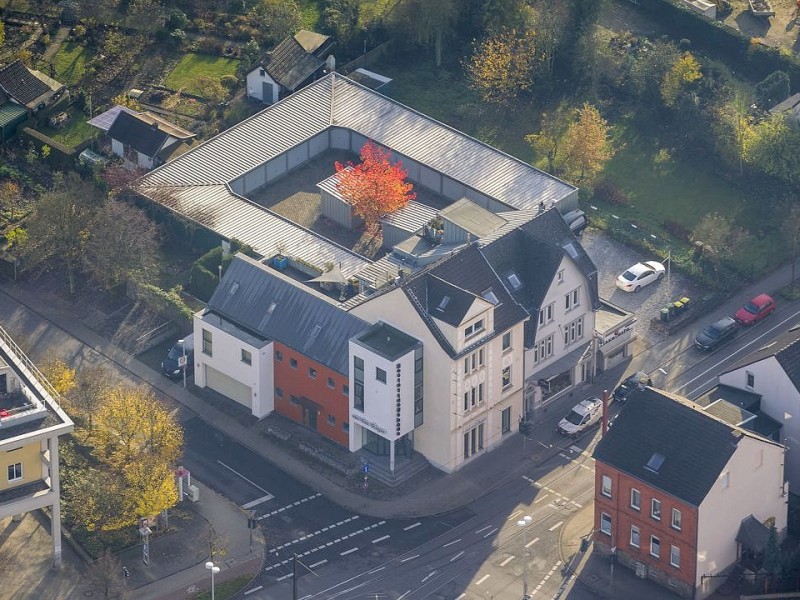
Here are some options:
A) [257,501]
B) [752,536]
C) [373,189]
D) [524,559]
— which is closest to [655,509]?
[752,536]

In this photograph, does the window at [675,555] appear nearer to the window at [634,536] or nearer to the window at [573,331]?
the window at [634,536]

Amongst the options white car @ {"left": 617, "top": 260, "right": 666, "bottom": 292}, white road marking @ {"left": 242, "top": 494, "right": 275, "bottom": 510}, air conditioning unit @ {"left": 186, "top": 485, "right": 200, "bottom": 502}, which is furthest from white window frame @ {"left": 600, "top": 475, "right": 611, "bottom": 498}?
white car @ {"left": 617, "top": 260, "right": 666, "bottom": 292}

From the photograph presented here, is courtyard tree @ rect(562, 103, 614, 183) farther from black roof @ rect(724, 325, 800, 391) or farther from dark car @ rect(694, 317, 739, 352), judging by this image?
black roof @ rect(724, 325, 800, 391)

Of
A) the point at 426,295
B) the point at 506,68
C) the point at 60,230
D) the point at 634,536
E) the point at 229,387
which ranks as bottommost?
the point at 229,387

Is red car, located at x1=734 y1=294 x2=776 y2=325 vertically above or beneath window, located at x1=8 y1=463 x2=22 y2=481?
beneath

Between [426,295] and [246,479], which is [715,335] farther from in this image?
[246,479]

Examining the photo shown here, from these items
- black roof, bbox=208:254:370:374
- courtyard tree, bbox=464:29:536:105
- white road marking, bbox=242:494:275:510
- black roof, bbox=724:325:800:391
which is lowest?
white road marking, bbox=242:494:275:510
